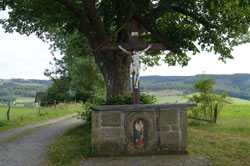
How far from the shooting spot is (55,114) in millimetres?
22094

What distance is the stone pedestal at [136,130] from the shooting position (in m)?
6.54

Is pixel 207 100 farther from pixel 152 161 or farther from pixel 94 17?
pixel 152 161

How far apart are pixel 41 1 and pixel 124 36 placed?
12.4 feet

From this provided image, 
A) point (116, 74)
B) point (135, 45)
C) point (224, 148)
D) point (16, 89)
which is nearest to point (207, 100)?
Result: point (116, 74)

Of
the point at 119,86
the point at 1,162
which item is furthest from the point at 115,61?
the point at 1,162

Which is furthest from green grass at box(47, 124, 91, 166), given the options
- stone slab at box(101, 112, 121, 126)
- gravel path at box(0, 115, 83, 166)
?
stone slab at box(101, 112, 121, 126)

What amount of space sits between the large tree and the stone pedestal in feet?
13.1

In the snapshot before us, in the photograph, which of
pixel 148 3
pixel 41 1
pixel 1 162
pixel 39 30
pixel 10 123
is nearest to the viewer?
pixel 1 162

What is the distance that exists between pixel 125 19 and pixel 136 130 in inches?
211

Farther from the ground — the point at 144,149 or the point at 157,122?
the point at 157,122

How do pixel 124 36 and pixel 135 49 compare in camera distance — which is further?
pixel 124 36

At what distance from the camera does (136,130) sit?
21.6 feet

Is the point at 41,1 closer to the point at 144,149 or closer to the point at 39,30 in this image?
the point at 39,30

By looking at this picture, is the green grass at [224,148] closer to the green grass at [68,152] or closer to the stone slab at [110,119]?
the stone slab at [110,119]
